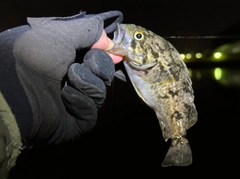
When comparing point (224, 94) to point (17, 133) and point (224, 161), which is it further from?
point (17, 133)

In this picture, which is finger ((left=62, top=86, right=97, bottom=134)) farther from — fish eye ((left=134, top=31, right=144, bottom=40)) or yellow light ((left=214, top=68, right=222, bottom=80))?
yellow light ((left=214, top=68, right=222, bottom=80))

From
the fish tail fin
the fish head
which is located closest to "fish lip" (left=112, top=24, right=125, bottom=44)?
the fish head

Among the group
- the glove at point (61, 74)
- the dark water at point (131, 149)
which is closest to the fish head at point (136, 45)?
the glove at point (61, 74)

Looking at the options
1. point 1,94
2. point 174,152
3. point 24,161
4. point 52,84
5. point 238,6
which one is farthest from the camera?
point 238,6

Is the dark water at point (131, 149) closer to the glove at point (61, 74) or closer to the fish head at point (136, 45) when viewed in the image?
the fish head at point (136, 45)

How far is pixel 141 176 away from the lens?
316 centimetres

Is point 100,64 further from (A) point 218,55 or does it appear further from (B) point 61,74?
(A) point 218,55

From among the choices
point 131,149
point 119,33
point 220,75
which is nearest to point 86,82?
point 119,33

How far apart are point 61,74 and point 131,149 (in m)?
2.51

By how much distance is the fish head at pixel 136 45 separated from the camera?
143 centimetres

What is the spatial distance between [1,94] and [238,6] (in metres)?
5.02

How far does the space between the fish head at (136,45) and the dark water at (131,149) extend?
5.94 feet

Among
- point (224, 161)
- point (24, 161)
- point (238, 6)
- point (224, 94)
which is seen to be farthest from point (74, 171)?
point (238, 6)

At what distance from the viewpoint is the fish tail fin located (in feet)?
4.77
